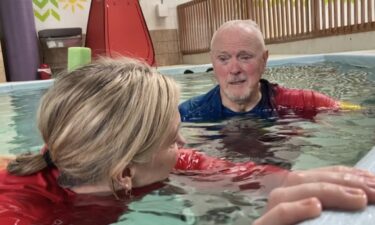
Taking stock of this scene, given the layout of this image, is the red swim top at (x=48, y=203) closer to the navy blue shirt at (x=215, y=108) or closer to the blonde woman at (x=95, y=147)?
the blonde woman at (x=95, y=147)

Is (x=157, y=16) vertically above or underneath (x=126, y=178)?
above

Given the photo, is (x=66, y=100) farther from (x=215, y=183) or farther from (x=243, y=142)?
(x=243, y=142)

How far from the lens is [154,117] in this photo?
1.21 m

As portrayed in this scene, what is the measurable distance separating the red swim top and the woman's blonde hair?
4cm

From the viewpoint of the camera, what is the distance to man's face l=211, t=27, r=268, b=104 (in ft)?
8.70

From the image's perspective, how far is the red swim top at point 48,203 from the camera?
117 cm

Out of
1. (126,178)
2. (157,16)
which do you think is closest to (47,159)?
(126,178)

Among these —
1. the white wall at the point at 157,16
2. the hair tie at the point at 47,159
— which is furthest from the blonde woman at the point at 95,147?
the white wall at the point at 157,16

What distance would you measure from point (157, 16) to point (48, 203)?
8.73m

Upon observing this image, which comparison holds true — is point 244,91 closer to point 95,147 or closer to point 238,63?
point 238,63

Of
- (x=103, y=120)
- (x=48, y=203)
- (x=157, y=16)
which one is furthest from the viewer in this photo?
(x=157, y=16)

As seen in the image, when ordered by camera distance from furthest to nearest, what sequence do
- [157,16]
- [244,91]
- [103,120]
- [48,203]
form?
[157,16]
[244,91]
[48,203]
[103,120]

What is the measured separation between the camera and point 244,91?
2.65 meters

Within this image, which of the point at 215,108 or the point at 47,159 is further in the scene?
the point at 215,108
